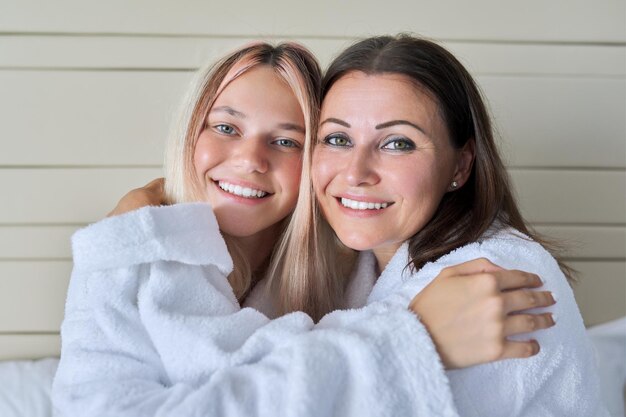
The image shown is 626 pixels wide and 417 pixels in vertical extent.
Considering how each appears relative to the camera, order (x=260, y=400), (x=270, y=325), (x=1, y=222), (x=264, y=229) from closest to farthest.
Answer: (x=260, y=400) < (x=270, y=325) < (x=264, y=229) < (x=1, y=222)

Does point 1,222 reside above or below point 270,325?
below

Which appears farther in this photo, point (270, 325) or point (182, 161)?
point (182, 161)

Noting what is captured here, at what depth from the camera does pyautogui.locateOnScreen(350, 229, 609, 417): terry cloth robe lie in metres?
1.04

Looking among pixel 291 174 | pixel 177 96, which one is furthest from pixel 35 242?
pixel 291 174

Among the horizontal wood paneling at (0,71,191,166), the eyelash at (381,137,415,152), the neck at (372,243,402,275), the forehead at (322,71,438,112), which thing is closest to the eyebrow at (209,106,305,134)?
the forehead at (322,71,438,112)

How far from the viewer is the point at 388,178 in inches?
48.7

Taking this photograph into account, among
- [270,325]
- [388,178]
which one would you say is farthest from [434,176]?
[270,325]

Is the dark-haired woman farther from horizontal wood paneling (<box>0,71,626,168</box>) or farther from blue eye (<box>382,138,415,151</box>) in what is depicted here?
horizontal wood paneling (<box>0,71,626,168</box>)

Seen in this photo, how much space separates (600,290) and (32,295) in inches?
59.8

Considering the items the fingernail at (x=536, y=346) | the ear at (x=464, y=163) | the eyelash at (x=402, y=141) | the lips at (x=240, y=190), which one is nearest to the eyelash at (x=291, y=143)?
the lips at (x=240, y=190)

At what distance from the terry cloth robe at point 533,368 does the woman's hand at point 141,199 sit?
521 mm

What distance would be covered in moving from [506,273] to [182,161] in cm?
71

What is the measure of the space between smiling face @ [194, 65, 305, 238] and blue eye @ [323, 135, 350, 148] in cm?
8

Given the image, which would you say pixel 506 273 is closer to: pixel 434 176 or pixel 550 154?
pixel 434 176
